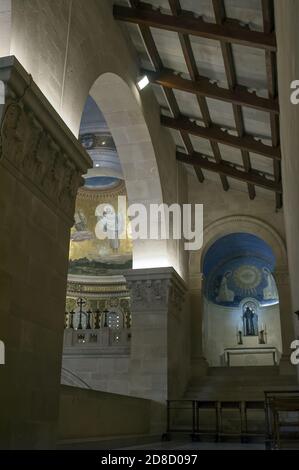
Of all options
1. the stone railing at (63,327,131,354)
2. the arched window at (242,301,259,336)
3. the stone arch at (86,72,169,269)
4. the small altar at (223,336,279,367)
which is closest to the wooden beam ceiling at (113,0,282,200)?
the stone arch at (86,72,169,269)

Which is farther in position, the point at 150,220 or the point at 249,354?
the point at 249,354

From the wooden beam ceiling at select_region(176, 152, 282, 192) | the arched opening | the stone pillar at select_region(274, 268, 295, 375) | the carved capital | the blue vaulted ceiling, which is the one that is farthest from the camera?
the blue vaulted ceiling

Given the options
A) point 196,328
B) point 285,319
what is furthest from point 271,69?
point 196,328

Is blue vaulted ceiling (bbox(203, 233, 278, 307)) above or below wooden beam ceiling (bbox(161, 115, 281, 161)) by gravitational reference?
below

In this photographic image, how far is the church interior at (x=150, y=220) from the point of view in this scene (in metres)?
5.31

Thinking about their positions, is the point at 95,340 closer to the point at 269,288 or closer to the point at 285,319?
the point at 285,319

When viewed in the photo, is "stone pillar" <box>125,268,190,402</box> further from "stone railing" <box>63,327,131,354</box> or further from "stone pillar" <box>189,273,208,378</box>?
"stone railing" <box>63,327,131,354</box>

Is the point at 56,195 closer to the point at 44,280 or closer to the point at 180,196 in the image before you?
the point at 44,280

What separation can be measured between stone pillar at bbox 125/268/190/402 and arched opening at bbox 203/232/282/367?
19.3ft

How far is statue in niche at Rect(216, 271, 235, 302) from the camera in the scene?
18.4 meters

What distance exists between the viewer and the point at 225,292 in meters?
18.5

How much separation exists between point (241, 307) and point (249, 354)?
172 cm

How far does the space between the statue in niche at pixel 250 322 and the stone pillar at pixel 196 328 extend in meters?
4.47

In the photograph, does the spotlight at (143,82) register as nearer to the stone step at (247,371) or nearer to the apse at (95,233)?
the apse at (95,233)
